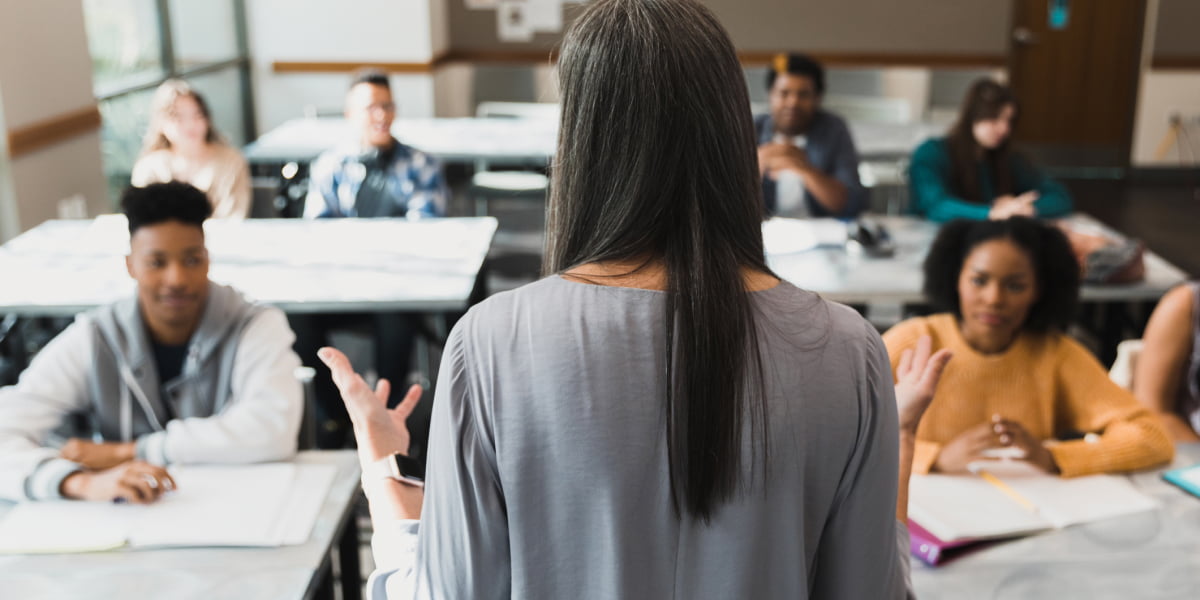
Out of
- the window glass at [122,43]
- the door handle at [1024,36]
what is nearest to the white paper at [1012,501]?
the window glass at [122,43]

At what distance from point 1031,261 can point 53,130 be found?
3769 mm

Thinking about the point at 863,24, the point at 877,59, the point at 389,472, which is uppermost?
the point at 863,24

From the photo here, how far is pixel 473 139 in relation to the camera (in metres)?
5.33

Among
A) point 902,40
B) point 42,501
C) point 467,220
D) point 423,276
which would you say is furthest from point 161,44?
point 902,40

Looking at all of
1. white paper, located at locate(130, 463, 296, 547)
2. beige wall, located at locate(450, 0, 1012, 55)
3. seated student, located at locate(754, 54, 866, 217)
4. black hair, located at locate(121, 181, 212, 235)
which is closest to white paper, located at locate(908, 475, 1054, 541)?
white paper, located at locate(130, 463, 296, 547)

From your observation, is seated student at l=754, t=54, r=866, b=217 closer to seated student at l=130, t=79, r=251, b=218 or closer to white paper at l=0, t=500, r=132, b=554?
seated student at l=130, t=79, r=251, b=218

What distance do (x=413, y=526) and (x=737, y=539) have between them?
35 cm

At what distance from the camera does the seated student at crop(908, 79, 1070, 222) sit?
3.64 metres

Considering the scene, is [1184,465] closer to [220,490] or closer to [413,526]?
[413,526]

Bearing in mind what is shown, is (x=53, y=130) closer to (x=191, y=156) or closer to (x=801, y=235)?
(x=191, y=156)

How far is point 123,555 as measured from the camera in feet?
5.10

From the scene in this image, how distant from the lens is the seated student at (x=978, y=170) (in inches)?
143

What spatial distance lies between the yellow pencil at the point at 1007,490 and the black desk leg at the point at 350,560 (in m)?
1.10

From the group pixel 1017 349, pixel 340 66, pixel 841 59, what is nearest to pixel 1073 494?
pixel 1017 349
